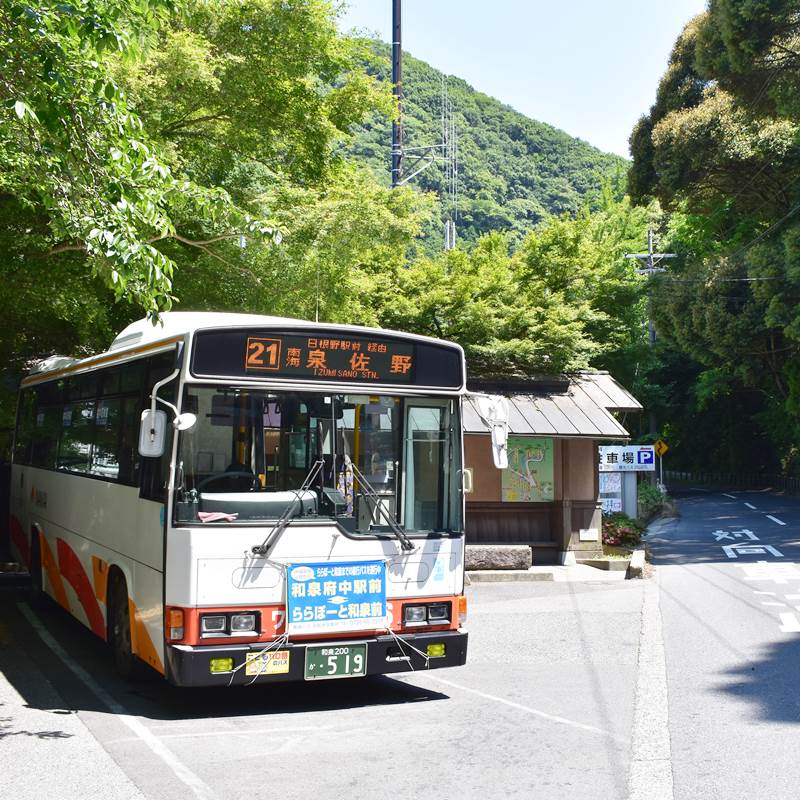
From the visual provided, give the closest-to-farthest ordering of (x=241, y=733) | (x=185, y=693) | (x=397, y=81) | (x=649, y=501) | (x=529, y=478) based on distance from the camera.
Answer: (x=241, y=733) < (x=185, y=693) < (x=529, y=478) < (x=397, y=81) < (x=649, y=501)

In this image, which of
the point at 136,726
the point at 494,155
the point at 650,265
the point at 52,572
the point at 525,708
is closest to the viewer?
the point at 136,726

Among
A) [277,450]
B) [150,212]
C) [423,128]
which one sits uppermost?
[423,128]

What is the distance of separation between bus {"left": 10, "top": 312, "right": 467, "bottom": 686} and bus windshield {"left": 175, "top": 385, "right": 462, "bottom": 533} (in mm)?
11

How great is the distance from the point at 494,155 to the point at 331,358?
345ft

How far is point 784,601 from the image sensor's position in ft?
51.6

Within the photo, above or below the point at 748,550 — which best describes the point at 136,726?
below

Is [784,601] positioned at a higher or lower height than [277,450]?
lower

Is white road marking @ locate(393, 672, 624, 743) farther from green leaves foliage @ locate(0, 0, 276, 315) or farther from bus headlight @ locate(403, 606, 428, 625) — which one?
green leaves foliage @ locate(0, 0, 276, 315)

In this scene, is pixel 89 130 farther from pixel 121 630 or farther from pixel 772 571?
pixel 772 571

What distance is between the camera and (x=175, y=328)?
9.08 meters

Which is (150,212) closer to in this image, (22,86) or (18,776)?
(22,86)

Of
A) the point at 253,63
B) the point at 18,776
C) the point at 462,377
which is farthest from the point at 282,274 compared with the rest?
the point at 18,776

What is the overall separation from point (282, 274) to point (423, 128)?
8528cm

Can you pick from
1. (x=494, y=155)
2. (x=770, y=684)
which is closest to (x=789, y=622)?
(x=770, y=684)
